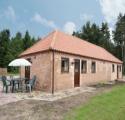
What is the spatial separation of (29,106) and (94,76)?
13.9m

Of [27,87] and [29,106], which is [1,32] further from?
[29,106]

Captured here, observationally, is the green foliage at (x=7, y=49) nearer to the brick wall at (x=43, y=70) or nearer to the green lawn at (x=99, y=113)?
the brick wall at (x=43, y=70)

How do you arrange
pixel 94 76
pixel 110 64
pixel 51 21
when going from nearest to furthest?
pixel 94 76
pixel 110 64
pixel 51 21

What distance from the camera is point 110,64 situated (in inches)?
1192

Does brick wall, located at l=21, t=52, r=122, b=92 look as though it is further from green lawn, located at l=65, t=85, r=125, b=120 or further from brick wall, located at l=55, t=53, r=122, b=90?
green lawn, located at l=65, t=85, r=125, b=120

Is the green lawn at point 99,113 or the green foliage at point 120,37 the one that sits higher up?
the green foliage at point 120,37

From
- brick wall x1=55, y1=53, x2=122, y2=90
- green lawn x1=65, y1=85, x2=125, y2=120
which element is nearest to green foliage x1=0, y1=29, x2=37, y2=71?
brick wall x1=55, y1=53, x2=122, y2=90

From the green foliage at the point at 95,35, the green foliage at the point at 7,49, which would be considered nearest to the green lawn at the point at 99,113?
the green foliage at the point at 7,49

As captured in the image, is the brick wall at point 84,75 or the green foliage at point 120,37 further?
the green foliage at point 120,37

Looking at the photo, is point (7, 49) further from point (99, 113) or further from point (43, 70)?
point (99, 113)

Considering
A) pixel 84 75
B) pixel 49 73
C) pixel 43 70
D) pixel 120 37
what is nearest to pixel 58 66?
pixel 49 73

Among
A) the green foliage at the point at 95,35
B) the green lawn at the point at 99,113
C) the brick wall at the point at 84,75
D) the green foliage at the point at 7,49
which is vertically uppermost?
the green foliage at the point at 95,35

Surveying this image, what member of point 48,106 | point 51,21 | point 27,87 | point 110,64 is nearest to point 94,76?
point 110,64

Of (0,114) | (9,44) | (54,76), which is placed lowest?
(0,114)
